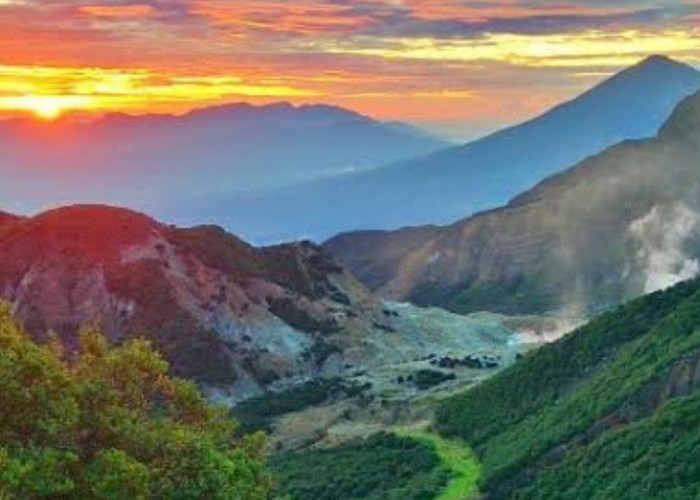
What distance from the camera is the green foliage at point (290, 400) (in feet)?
436

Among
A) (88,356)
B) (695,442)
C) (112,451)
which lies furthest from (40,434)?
(695,442)

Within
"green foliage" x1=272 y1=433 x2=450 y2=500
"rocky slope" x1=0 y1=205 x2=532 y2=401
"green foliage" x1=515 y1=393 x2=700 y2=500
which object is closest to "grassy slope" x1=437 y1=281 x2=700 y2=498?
"green foliage" x1=515 y1=393 x2=700 y2=500

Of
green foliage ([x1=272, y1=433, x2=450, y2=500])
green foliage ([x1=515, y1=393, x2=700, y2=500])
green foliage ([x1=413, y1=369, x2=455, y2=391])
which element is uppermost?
green foliage ([x1=515, y1=393, x2=700, y2=500])

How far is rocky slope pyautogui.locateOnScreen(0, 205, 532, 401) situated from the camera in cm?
15450

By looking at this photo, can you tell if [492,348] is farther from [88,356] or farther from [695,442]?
[88,356]

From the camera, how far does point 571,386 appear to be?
8494 centimetres

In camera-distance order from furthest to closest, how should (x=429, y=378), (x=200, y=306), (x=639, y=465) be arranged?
(x=200, y=306)
(x=429, y=378)
(x=639, y=465)

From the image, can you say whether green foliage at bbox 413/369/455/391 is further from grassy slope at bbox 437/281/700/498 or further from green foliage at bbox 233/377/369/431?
grassy slope at bbox 437/281/700/498

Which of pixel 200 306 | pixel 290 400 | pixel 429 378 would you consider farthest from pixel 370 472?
pixel 200 306

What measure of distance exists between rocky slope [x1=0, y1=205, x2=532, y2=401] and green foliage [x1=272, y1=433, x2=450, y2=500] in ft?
173

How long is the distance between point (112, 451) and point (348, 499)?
54643mm

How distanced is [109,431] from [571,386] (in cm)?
6095

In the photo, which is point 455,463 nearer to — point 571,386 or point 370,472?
point 370,472

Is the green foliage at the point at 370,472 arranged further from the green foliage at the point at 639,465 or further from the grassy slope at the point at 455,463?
the green foliage at the point at 639,465
